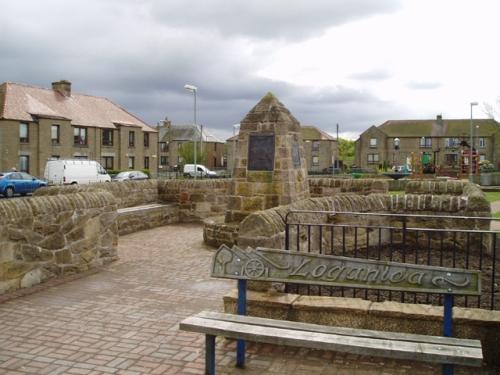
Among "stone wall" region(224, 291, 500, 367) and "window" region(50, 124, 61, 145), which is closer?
"stone wall" region(224, 291, 500, 367)

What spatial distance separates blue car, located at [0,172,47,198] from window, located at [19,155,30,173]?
13.2m

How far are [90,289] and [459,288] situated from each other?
5.06 m

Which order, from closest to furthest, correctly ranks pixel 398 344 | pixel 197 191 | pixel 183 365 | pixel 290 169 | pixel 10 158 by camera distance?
pixel 398 344
pixel 183 365
pixel 290 169
pixel 197 191
pixel 10 158

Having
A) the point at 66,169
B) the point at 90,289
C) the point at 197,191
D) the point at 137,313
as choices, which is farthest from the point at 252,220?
the point at 66,169

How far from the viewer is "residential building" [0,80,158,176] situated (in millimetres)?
42344

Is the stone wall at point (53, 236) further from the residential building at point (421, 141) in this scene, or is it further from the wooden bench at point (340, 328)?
the residential building at point (421, 141)

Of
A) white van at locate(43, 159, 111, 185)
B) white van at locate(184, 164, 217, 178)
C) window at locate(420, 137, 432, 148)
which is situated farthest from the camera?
window at locate(420, 137, 432, 148)

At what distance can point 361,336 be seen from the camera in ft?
12.5

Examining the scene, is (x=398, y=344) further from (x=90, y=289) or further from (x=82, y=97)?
(x=82, y=97)

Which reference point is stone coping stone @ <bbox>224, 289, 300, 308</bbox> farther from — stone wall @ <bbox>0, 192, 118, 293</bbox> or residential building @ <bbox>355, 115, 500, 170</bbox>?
residential building @ <bbox>355, 115, 500, 170</bbox>

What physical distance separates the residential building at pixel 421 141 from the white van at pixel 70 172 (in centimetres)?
4849

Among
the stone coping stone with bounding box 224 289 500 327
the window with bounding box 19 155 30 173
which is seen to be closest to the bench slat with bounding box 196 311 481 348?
the stone coping stone with bounding box 224 289 500 327

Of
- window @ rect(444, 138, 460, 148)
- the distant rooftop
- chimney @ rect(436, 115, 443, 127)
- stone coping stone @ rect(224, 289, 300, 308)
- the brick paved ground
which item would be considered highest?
chimney @ rect(436, 115, 443, 127)

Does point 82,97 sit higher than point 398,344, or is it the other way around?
point 82,97
